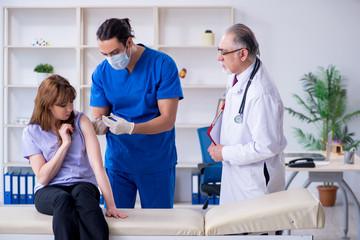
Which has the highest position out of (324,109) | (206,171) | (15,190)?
(324,109)

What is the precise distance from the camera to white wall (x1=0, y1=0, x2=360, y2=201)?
173 inches

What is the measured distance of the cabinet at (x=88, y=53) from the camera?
443 cm

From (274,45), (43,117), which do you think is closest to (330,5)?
(274,45)

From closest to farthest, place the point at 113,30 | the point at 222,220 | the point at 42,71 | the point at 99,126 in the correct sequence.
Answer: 1. the point at 222,220
2. the point at 113,30
3. the point at 99,126
4. the point at 42,71

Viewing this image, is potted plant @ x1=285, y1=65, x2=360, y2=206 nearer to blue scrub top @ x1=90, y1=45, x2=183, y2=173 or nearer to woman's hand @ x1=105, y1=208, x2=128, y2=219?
blue scrub top @ x1=90, y1=45, x2=183, y2=173

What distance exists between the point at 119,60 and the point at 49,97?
1.15ft

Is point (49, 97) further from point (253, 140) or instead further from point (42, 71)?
point (42, 71)

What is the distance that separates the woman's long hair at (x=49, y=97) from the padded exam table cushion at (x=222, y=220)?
0.41 m

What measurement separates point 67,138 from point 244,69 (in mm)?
785

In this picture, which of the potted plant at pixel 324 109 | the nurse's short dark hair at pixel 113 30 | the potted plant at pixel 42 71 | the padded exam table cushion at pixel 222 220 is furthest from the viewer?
the potted plant at pixel 42 71

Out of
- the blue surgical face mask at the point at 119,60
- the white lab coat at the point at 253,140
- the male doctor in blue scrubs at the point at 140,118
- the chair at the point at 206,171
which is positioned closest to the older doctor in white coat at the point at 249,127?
the white lab coat at the point at 253,140

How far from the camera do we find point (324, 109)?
429 centimetres

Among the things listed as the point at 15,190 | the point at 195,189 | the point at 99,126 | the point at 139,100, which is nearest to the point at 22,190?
the point at 15,190

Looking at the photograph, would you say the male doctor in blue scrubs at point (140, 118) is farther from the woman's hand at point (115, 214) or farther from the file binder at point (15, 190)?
the file binder at point (15, 190)
